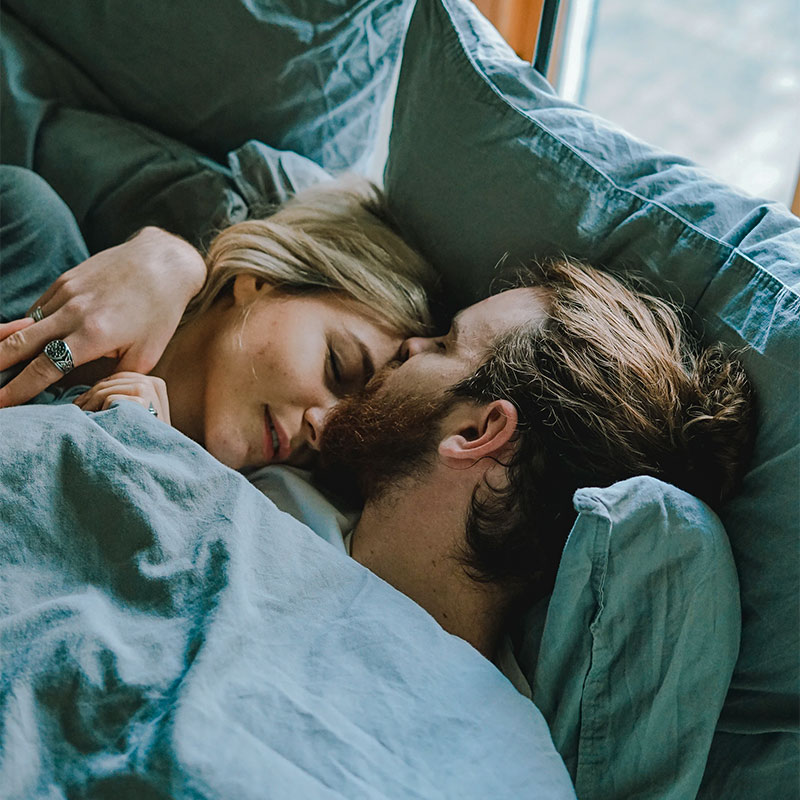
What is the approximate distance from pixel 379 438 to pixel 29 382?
42 cm

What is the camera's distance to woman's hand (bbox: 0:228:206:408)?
1.03 metres

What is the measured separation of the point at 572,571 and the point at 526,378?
250 millimetres

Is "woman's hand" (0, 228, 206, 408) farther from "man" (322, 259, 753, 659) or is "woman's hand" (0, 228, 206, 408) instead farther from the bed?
"man" (322, 259, 753, 659)

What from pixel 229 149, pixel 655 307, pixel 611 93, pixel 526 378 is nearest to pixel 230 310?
pixel 229 149

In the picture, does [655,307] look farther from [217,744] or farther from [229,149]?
[229,149]

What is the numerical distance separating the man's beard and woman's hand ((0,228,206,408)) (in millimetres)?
274

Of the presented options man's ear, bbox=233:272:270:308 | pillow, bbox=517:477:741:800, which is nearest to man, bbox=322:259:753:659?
pillow, bbox=517:477:741:800

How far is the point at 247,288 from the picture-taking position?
1.25 meters

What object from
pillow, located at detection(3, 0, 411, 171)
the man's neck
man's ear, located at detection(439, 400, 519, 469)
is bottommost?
the man's neck

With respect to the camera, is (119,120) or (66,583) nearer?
(66,583)

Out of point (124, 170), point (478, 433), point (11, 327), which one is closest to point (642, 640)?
point (478, 433)

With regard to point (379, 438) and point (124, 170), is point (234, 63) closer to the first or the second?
point (124, 170)

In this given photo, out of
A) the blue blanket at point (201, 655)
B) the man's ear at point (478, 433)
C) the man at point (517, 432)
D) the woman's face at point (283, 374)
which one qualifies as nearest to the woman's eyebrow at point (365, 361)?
the woman's face at point (283, 374)

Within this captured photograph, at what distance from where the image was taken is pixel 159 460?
0.82 meters
